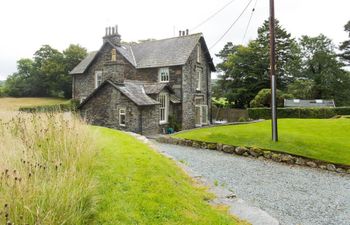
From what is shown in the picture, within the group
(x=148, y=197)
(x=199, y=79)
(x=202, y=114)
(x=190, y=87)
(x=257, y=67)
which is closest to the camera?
(x=148, y=197)

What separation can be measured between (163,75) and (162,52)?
8.27 ft

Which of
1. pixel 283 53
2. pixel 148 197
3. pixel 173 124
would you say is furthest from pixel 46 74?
pixel 148 197

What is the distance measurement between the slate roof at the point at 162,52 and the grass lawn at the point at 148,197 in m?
17.3

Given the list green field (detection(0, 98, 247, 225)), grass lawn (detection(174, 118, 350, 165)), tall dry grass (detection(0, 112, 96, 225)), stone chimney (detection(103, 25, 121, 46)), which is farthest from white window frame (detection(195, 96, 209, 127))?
tall dry grass (detection(0, 112, 96, 225))

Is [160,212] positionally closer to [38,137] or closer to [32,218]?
[32,218]

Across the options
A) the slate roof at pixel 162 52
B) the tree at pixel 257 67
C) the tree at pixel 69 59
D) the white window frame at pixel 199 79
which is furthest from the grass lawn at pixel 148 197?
the tree at pixel 69 59

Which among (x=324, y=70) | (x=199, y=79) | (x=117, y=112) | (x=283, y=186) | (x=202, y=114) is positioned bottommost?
(x=283, y=186)

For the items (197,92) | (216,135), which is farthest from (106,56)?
(216,135)

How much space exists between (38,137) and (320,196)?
7154mm

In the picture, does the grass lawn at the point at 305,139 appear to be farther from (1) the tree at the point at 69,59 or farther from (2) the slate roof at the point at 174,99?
(1) the tree at the point at 69,59

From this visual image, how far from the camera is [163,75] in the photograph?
2353 cm

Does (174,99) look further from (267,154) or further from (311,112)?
(311,112)

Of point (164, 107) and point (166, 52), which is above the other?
point (166, 52)

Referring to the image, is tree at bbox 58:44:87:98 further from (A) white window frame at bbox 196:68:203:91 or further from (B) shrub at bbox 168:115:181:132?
(B) shrub at bbox 168:115:181:132
